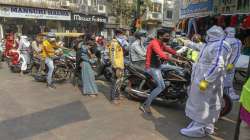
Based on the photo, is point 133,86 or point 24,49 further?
point 24,49

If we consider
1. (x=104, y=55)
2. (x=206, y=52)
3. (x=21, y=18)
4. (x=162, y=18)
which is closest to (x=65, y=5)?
(x=21, y=18)

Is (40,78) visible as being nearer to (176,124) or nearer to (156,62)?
(156,62)

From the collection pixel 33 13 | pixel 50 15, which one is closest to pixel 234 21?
pixel 33 13

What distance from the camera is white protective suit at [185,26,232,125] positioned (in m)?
4.43

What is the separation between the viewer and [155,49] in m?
5.67

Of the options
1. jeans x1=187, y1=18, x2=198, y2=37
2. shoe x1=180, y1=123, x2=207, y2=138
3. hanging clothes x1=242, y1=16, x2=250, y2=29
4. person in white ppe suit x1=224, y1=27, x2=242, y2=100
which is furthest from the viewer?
jeans x1=187, y1=18, x2=198, y2=37

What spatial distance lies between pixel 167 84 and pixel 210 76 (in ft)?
5.99

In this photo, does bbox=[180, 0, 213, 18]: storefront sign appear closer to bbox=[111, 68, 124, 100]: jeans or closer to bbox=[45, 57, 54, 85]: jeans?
bbox=[45, 57, 54, 85]: jeans

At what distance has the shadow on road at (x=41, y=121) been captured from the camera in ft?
15.8

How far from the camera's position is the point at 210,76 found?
4410 millimetres

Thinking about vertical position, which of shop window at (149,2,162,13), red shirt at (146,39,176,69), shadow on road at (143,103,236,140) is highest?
shop window at (149,2,162,13)

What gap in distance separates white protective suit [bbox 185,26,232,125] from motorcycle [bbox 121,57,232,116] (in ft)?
3.16

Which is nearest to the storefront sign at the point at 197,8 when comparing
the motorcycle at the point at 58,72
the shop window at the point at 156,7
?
the motorcycle at the point at 58,72

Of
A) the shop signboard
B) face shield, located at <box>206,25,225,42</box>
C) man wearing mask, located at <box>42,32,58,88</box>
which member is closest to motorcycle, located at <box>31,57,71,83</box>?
man wearing mask, located at <box>42,32,58,88</box>
